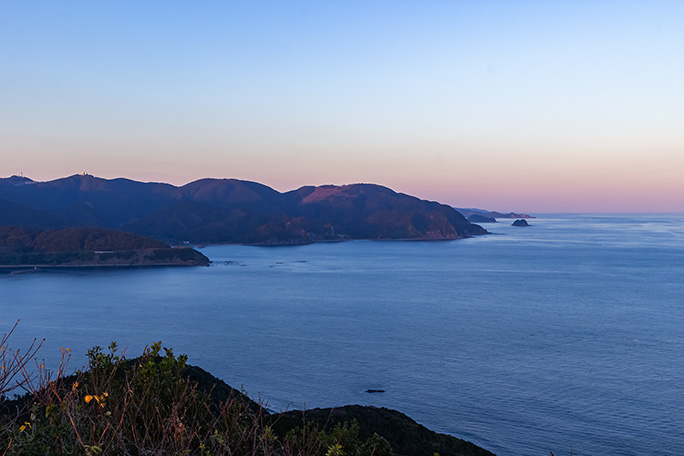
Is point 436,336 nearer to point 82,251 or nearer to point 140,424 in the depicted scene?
point 140,424

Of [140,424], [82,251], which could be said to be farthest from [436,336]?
[82,251]

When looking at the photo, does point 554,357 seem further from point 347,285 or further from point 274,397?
point 347,285

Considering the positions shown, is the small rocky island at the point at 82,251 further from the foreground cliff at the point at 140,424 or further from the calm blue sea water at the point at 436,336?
the foreground cliff at the point at 140,424

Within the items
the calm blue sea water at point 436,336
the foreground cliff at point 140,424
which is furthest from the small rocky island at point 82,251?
the foreground cliff at point 140,424

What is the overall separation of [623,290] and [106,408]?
94598 millimetres

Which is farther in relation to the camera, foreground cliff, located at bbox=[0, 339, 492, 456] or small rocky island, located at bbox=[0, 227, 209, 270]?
small rocky island, located at bbox=[0, 227, 209, 270]

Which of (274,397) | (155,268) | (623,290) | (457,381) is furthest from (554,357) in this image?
(155,268)

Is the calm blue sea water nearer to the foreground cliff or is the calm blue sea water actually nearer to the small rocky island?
the small rocky island

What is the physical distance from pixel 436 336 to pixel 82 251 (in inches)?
4209

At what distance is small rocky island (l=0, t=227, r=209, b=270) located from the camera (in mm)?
127688

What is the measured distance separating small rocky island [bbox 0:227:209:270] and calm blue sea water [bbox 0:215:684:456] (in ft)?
43.3

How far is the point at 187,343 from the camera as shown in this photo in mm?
54781

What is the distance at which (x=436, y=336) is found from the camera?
56.6 metres

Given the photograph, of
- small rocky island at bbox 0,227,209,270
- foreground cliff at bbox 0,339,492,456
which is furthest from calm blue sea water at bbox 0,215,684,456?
foreground cliff at bbox 0,339,492,456
